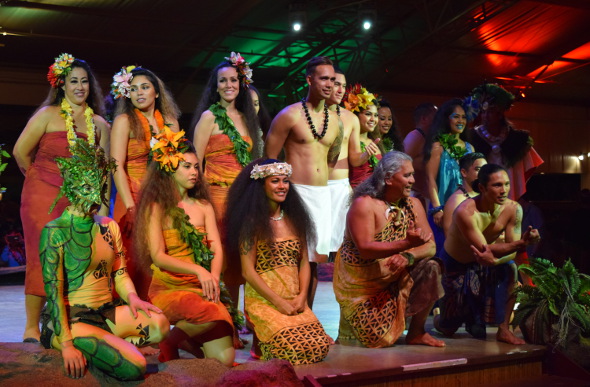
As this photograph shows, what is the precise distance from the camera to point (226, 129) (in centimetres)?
499

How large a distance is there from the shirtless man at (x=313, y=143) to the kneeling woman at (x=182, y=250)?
0.87m

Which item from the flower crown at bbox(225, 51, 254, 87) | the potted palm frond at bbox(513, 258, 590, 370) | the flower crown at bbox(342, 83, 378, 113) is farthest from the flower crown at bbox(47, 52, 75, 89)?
the potted palm frond at bbox(513, 258, 590, 370)

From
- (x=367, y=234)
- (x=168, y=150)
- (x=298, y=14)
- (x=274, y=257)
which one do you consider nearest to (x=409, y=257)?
(x=367, y=234)

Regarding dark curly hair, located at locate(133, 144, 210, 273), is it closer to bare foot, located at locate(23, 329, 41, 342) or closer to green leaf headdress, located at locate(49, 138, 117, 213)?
green leaf headdress, located at locate(49, 138, 117, 213)

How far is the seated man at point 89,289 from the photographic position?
10.9 feet

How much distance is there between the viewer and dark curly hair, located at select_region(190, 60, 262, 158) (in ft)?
16.8

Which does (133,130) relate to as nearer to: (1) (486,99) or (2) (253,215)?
(2) (253,215)

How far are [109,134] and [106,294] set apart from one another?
1480 mm

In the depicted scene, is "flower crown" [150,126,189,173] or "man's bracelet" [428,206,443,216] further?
"man's bracelet" [428,206,443,216]

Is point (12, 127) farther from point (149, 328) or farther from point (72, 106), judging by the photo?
point (149, 328)

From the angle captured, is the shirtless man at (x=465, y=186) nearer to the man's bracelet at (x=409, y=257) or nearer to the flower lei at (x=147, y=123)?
the man's bracelet at (x=409, y=257)

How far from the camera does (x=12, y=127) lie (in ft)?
42.0

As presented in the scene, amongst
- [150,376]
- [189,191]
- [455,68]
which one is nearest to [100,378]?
[150,376]

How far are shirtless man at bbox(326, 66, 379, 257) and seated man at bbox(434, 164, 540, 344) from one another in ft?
2.52
